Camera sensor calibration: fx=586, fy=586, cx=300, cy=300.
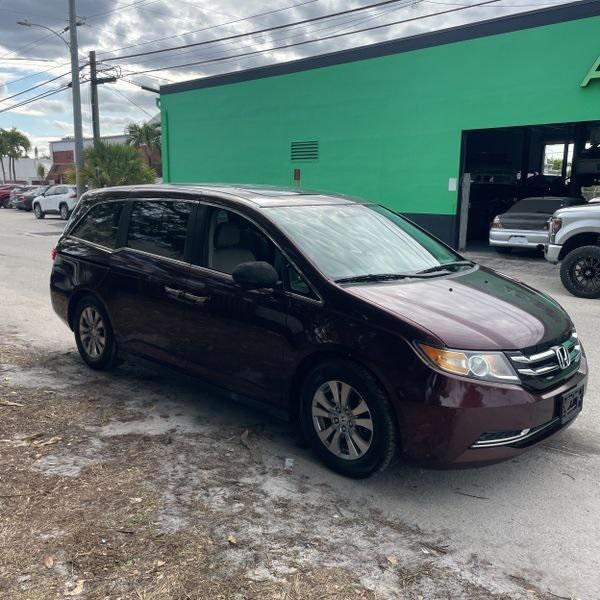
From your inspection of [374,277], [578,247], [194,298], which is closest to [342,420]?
[374,277]

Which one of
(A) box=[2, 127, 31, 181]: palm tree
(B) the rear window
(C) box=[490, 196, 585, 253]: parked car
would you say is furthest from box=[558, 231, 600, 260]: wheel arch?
(A) box=[2, 127, 31, 181]: palm tree

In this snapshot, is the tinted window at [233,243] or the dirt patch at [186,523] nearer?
the dirt patch at [186,523]

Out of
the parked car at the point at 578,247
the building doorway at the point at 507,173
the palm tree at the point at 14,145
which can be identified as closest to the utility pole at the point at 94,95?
the building doorway at the point at 507,173

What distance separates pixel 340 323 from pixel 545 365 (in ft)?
3.82

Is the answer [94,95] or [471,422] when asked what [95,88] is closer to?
[94,95]

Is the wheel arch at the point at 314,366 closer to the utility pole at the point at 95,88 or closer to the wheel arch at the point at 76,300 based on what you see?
the wheel arch at the point at 76,300

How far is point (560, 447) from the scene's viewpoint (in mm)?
3975

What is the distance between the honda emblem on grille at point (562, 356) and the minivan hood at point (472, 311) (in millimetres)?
61

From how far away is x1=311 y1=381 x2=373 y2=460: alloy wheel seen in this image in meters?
Answer: 3.37

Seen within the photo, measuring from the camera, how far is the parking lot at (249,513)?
260 centimetres

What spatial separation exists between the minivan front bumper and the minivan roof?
1.84m

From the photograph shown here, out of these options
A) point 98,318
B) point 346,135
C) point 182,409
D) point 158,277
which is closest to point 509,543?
point 182,409

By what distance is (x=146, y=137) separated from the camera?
5206 cm

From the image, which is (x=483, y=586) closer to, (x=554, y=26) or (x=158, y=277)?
(x=158, y=277)
